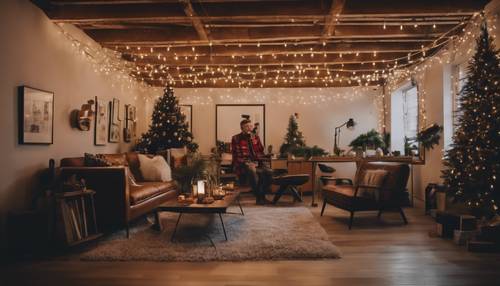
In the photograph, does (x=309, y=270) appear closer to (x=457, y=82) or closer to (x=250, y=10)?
(x=250, y=10)

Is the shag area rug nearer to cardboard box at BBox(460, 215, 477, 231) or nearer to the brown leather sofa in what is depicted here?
the brown leather sofa

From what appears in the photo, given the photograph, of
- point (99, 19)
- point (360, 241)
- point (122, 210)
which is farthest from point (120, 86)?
point (360, 241)

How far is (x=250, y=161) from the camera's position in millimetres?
6703

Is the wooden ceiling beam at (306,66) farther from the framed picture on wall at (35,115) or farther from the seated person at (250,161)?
the framed picture on wall at (35,115)

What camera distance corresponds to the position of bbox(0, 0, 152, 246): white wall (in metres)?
3.58

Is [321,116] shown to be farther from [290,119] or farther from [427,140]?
[427,140]

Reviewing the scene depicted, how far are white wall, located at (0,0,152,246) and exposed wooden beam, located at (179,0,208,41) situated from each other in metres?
1.71

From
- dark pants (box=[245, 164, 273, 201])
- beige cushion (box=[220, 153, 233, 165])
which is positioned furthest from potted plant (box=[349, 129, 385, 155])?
beige cushion (box=[220, 153, 233, 165])

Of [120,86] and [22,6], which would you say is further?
[120,86]

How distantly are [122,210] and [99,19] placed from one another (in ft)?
7.96

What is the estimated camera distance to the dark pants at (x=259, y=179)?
6.45m

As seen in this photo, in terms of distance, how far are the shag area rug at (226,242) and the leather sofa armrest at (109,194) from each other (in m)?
0.23

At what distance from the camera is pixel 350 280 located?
2.72m

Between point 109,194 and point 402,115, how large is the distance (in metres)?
6.35
